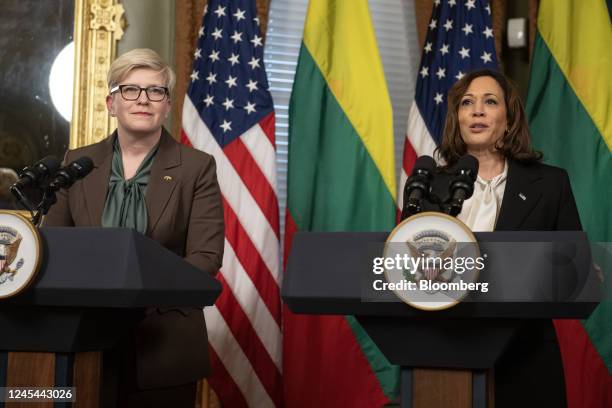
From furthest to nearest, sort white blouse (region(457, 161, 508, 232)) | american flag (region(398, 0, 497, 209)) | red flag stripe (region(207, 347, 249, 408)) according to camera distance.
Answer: american flag (region(398, 0, 497, 209)), red flag stripe (region(207, 347, 249, 408)), white blouse (region(457, 161, 508, 232))

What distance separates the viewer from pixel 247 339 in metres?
4.00

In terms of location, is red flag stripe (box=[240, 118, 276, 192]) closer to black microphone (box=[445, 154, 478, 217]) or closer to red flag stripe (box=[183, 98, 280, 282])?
red flag stripe (box=[183, 98, 280, 282])

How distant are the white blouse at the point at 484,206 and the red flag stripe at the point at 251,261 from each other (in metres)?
1.64

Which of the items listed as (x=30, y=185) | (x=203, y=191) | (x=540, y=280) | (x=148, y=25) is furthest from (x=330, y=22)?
(x=540, y=280)

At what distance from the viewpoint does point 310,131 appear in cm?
421

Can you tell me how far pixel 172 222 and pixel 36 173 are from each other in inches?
18.6

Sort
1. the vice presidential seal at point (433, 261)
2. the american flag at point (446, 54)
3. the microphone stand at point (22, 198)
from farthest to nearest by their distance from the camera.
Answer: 1. the american flag at point (446, 54)
2. the microphone stand at point (22, 198)
3. the vice presidential seal at point (433, 261)

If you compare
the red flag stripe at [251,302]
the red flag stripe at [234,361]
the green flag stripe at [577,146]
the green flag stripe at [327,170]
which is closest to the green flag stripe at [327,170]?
the green flag stripe at [327,170]

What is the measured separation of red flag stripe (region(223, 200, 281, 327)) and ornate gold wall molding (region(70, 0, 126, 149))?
0.82 meters

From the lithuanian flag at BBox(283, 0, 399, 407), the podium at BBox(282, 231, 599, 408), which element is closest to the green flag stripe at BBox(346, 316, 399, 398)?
the lithuanian flag at BBox(283, 0, 399, 407)

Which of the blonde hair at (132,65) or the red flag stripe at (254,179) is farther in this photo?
the red flag stripe at (254,179)

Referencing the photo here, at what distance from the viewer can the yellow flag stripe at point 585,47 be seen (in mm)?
4176

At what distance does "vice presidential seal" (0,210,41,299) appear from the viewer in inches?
74.6

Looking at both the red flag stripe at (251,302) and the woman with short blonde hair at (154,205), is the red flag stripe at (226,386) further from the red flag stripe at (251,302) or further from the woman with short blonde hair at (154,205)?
the woman with short blonde hair at (154,205)
